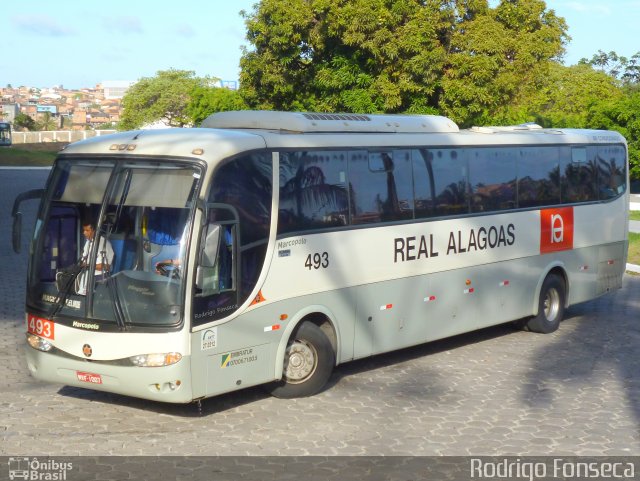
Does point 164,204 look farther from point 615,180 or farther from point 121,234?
point 615,180

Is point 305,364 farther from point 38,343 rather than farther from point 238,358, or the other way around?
point 38,343

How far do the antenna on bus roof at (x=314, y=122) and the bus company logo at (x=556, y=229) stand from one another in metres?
2.85


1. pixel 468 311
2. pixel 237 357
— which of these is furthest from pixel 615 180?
pixel 237 357

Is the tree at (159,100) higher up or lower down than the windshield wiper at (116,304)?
higher up

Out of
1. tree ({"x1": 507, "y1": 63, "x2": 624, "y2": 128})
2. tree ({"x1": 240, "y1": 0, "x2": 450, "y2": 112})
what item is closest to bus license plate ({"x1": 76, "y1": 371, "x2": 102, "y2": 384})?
tree ({"x1": 240, "y1": 0, "x2": 450, "y2": 112})

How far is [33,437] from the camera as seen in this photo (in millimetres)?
8812

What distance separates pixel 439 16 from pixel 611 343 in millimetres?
14905

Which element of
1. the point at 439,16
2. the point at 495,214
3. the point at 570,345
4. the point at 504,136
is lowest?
the point at 570,345

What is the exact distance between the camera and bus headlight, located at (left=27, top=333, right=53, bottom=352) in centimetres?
970

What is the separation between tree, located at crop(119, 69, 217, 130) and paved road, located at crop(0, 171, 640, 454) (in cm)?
8434

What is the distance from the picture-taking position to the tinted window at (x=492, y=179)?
13297 millimetres

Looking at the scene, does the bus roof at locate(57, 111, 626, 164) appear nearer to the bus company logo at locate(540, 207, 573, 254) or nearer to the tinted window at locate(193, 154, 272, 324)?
the tinted window at locate(193, 154, 272, 324)

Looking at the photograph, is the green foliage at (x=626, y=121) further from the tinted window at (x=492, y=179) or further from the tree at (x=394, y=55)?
the tinted window at (x=492, y=179)

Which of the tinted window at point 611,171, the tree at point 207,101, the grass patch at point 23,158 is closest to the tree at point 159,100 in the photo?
the grass patch at point 23,158
